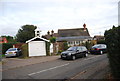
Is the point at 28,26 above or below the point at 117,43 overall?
above

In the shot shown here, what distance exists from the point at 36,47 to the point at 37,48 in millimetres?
224

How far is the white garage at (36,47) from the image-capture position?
1795 centimetres

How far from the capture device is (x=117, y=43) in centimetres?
448

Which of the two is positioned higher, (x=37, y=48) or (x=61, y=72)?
(x=37, y=48)

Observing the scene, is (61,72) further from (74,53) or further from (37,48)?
(37,48)

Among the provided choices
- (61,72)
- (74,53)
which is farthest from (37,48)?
(61,72)

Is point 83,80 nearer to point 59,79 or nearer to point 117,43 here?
point 59,79

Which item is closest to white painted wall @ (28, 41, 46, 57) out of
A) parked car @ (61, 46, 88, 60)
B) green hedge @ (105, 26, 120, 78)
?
parked car @ (61, 46, 88, 60)

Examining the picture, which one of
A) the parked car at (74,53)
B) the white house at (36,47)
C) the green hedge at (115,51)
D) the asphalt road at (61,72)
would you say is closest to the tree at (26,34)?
the white house at (36,47)

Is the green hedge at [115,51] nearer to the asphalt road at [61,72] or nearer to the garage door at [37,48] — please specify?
the asphalt road at [61,72]

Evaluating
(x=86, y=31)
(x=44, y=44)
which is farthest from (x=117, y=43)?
(x=86, y=31)

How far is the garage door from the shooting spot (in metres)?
18.0

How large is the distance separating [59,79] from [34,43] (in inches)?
496

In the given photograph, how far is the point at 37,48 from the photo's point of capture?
60.2 ft
